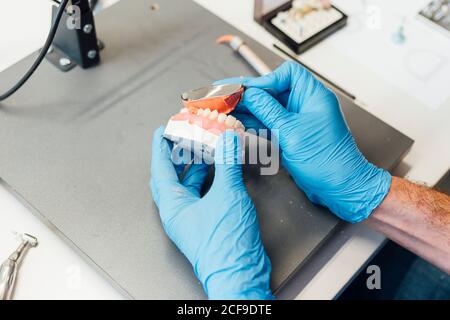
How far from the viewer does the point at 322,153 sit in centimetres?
85

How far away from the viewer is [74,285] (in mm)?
818

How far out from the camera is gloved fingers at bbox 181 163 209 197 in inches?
33.9

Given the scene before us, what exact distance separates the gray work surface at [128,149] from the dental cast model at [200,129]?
0.09m

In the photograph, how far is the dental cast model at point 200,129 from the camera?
31.7 inches

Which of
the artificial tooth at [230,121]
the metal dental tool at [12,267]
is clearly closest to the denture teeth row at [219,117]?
the artificial tooth at [230,121]

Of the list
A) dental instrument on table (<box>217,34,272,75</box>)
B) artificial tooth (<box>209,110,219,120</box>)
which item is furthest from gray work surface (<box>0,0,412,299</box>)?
artificial tooth (<box>209,110,219,120</box>)

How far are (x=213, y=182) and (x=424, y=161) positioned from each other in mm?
412

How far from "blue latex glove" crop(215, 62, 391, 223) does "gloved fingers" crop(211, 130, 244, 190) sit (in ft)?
0.28

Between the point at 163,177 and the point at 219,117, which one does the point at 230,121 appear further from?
the point at 163,177

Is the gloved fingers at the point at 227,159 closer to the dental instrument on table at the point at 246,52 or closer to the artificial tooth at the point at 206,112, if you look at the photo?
the artificial tooth at the point at 206,112
